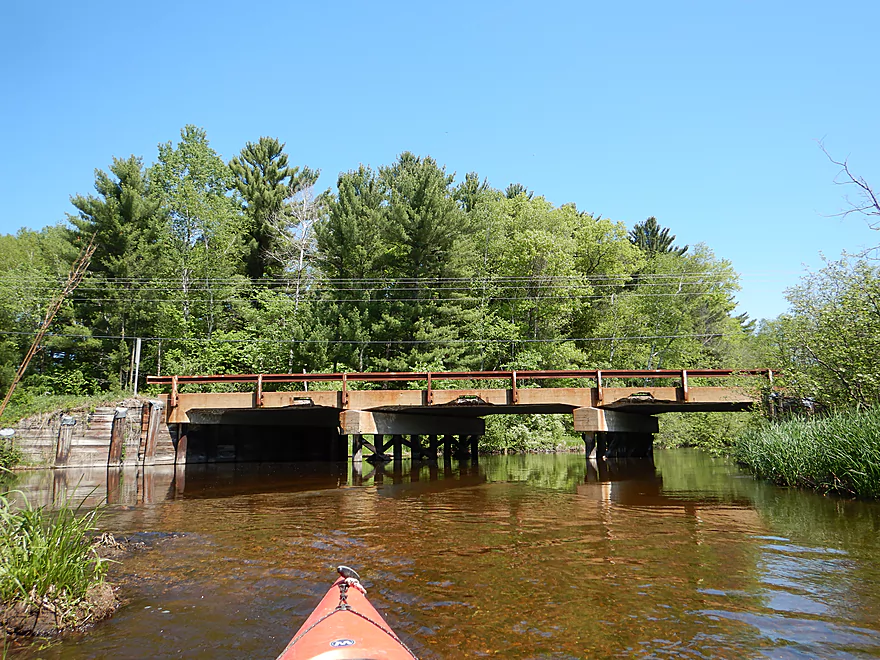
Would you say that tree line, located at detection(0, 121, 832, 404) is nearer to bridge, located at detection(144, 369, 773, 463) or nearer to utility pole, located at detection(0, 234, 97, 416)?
bridge, located at detection(144, 369, 773, 463)

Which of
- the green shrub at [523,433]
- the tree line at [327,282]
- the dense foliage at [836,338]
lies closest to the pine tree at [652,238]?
the tree line at [327,282]

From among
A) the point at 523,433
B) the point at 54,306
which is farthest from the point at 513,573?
the point at 523,433

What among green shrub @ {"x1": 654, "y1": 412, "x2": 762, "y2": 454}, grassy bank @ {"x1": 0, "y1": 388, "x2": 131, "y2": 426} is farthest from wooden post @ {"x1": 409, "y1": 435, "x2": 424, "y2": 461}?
green shrub @ {"x1": 654, "y1": 412, "x2": 762, "y2": 454}

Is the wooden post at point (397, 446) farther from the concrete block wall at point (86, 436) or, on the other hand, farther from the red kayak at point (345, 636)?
the red kayak at point (345, 636)

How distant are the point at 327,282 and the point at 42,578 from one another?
29803 millimetres

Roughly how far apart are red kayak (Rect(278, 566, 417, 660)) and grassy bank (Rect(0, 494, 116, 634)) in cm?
217

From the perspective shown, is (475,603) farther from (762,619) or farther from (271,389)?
(271,389)

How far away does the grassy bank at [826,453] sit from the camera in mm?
10938

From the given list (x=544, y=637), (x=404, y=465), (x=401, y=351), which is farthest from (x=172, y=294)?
(x=544, y=637)

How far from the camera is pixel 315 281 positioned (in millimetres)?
34969

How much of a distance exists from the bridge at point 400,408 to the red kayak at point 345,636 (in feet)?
50.8

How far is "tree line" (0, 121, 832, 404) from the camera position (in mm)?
30906

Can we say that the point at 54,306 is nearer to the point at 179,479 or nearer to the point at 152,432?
the point at 179,479

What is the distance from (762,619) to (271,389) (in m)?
29.7
